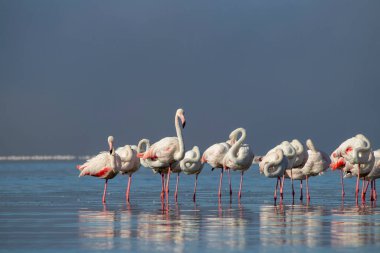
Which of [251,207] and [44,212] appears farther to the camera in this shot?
[251,207]

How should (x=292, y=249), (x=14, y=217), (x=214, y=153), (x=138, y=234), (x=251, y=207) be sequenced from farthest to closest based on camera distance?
(x=214, y=153)
(x=251, y=207)
(x=14, y=217)
(x=138, y=234)
(x=292, y=249)

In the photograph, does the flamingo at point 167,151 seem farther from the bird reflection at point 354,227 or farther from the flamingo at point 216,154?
the bird reflection at point 354,227

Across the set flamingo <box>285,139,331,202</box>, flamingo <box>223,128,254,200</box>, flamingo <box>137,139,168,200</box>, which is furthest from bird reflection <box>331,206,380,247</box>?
flamingo <box>285,139,331,202</box>

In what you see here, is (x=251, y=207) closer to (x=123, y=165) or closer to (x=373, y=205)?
(x=373, y=205)

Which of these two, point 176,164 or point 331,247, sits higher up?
point 176,164

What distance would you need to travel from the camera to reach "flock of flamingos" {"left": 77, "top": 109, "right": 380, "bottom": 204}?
863 inches

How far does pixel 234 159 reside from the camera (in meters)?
23.1

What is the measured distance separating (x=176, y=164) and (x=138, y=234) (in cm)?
973

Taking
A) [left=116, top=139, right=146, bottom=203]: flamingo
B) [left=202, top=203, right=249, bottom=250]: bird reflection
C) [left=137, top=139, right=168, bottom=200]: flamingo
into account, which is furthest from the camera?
[left=116, top=139, right=146, bottom=203]: flamingo

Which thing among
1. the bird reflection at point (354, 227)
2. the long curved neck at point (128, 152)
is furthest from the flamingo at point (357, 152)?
the long curved neck at point (128, 152)

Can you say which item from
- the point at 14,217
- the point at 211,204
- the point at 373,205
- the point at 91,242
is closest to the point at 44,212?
the point at 14,217

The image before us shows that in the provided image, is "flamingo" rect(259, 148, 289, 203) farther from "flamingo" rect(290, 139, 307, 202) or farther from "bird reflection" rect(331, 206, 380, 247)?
"bird reflection" rect(331, 206, 380, 247)

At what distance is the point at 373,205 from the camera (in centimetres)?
2052

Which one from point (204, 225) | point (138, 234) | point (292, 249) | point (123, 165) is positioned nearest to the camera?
point (292, 249)
